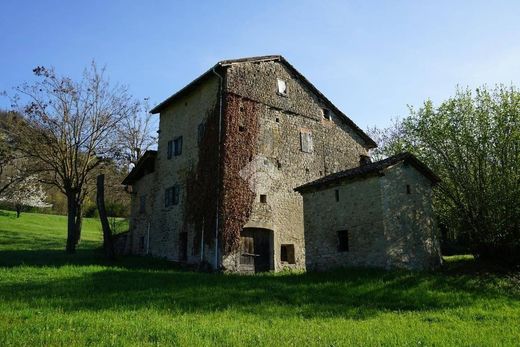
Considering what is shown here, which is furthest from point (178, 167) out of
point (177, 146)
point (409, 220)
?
point (409, 220)

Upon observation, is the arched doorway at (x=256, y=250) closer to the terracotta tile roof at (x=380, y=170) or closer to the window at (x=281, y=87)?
the terracotta tile roof at (x=380, y=170)

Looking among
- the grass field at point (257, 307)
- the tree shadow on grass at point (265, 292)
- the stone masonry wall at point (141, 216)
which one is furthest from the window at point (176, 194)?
the tree shadow on grass at point (265, 292)

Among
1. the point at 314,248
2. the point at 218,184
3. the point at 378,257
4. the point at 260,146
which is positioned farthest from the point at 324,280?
the point at 260,146

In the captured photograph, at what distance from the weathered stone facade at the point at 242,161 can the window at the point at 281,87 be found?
2.5 inches

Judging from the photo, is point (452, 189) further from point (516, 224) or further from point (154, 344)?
point (154, 344)

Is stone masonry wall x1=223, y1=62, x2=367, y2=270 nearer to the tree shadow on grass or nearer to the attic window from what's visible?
the tree shadow on grass

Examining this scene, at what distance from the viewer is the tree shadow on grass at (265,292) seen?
1115 centimetres

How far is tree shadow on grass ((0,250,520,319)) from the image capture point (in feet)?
36.6

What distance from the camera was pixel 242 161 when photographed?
71.9ft

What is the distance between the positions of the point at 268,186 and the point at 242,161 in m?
1.96

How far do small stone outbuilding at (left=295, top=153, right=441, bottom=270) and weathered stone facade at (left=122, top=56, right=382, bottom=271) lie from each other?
10.3 ft

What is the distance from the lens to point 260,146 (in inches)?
902

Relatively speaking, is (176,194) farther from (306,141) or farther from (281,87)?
(281,87)

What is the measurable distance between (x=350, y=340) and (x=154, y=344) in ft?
11.5
